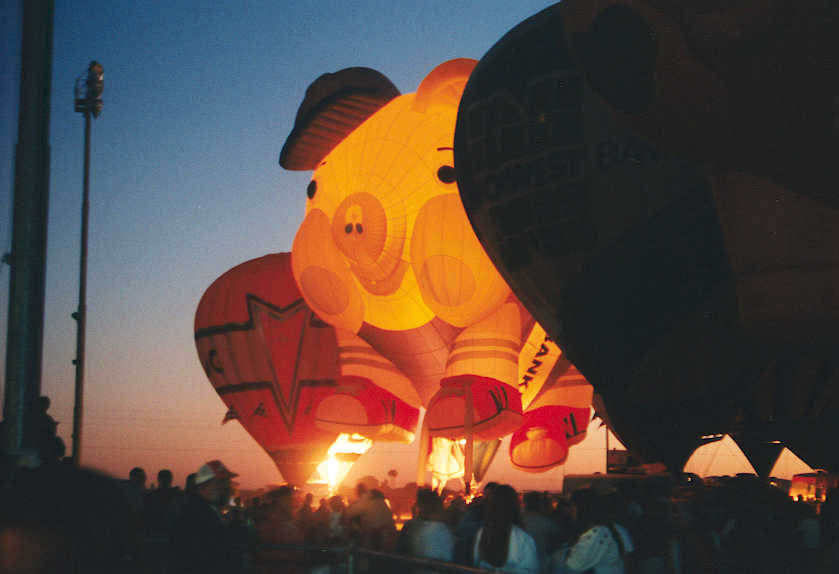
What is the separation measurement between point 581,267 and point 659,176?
126 cm

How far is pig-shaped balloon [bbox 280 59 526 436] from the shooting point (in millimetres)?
12000

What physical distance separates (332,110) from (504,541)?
10.3 metres

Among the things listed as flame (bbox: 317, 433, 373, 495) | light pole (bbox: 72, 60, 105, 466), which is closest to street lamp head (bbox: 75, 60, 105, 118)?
light pole (bbox: 72, 60, 105, 466)

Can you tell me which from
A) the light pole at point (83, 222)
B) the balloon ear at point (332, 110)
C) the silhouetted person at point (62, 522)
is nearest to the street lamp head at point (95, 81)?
the light pole at point (83, 222)

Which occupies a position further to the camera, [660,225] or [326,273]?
[326,273]

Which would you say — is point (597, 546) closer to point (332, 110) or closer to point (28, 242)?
point (28, 242)

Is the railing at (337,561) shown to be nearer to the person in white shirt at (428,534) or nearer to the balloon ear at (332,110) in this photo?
the person in white shirt at (428,534)

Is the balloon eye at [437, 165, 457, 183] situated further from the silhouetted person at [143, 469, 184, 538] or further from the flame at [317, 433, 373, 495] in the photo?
the silhouetted person at [143, 469, 184, 538]

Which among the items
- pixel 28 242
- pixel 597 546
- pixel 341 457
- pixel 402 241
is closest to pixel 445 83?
pixel 402 241

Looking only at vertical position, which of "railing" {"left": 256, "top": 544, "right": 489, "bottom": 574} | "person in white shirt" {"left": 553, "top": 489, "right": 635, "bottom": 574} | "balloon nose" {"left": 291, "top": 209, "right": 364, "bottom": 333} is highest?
"balloon nose" {"left": 291, "top": 209, "right": 364, "bottom": 333}

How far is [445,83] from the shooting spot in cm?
1263

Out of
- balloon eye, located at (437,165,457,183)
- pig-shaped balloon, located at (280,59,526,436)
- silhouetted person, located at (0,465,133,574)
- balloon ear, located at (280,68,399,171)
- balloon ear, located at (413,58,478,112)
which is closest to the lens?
silhouetted person, located at (0,465,133,574)

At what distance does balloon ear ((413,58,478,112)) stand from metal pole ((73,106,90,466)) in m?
4.30

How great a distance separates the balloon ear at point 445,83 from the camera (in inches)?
496
